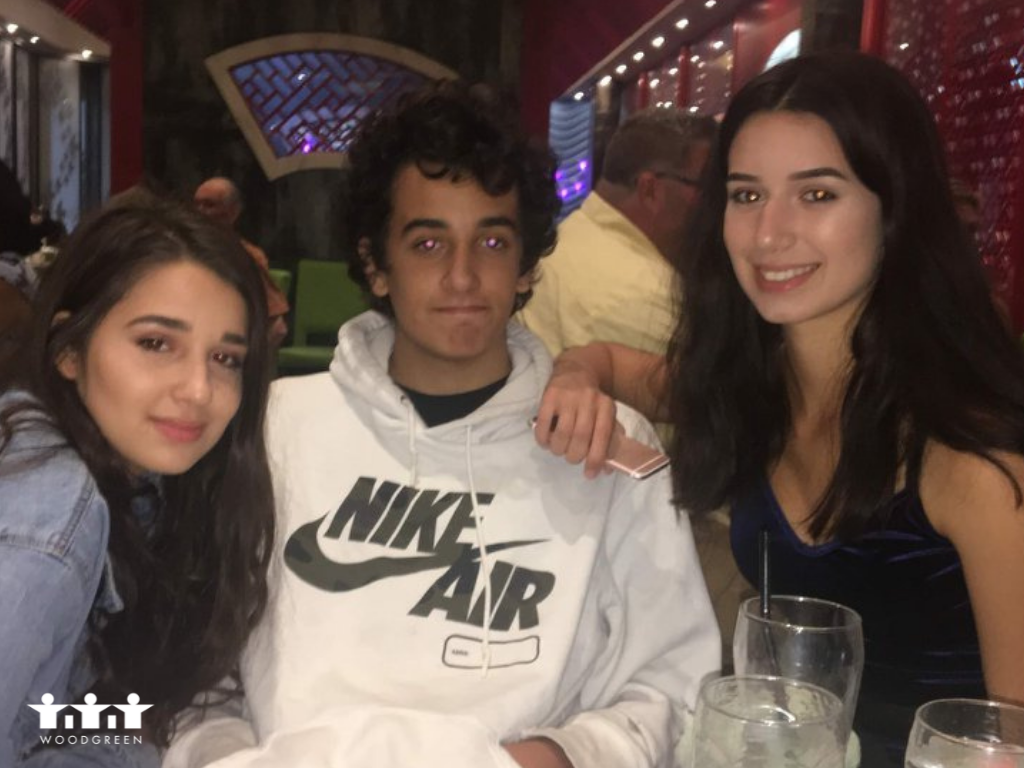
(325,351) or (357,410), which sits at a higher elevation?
(357,410)

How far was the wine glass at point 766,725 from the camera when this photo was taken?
767mm

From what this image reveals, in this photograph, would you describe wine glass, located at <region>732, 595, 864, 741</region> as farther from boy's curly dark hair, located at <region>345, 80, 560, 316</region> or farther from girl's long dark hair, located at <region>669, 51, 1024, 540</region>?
boy's curly dark hair, located at <region>345, 80, 560, 316</region>

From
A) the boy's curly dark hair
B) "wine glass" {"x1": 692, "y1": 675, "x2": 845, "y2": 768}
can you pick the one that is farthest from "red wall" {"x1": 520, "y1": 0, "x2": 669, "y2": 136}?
"wine glass" {"x1": 692, "y1": 675, "x2": 845, "y2": 768}

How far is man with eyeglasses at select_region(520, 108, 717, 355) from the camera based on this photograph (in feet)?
8.77

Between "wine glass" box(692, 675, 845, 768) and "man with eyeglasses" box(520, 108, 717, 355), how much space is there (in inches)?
62.2

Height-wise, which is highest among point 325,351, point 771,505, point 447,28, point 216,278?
point 447,28

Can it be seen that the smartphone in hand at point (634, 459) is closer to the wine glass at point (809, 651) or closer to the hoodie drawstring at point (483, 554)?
the hoodie drawstring at point (483, 554)

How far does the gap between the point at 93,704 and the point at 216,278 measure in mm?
582

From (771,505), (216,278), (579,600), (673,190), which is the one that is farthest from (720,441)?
(673,190)

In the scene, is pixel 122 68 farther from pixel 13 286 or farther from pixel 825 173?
pixel 825 173

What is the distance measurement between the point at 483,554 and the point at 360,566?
0.17m

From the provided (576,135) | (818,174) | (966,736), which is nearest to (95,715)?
(966,736)

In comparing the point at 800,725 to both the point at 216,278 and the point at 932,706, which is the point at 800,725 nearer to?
the point at 932,706

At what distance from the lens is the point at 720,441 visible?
1562 mm
